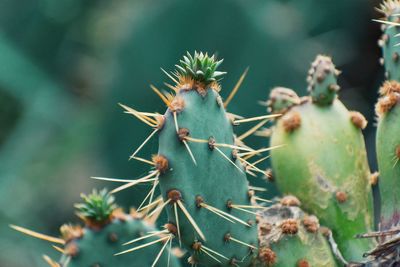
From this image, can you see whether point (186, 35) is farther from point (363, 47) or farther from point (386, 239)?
point (386, 239)

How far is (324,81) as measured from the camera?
1.79m

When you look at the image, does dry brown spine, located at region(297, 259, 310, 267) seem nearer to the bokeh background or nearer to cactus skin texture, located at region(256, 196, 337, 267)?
cactus skin texture, located at region(256, 196, 337, 267)

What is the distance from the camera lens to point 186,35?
477cm

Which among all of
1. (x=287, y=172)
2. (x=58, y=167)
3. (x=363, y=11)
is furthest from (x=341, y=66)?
(x=287, y=172)

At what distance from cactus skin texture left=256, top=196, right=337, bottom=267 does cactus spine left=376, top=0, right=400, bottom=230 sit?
14 centimetres

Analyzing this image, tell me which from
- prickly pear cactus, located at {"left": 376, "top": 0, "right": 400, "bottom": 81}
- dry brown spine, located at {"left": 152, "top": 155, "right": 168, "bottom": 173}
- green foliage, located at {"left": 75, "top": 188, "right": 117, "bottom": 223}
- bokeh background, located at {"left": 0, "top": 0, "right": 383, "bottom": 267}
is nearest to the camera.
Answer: dry brown spine, located at {"left": 152, "top": 155, "right": 168, "bottom": 173}

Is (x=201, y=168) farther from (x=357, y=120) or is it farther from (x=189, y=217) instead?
(x=357, y=120)

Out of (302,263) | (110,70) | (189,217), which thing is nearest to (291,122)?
(302,263)

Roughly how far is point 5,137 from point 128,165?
1.87m

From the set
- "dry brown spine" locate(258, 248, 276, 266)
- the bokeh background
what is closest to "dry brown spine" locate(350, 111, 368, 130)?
"dry brown spine" locate(258, 248, 276, 266)

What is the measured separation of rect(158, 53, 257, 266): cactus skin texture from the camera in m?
1.48

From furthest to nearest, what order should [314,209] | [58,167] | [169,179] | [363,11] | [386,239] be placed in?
[363,11], [58,167], [314,209], [386,239], [169,179]

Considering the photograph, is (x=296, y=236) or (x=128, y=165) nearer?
(x=296, y=236)

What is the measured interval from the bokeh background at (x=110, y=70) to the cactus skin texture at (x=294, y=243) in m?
2.46
